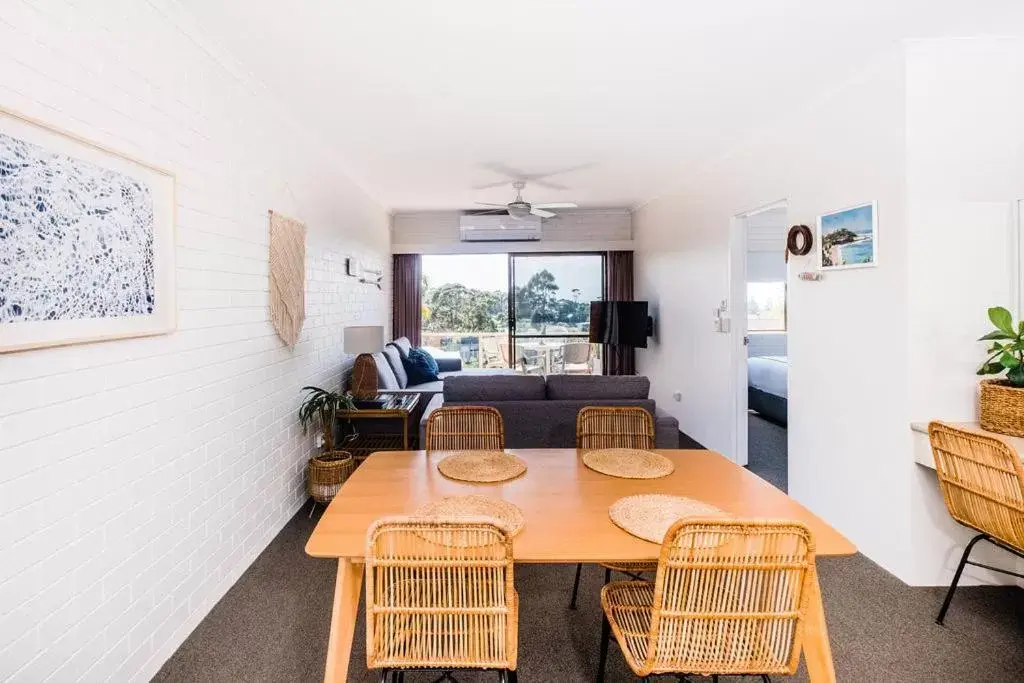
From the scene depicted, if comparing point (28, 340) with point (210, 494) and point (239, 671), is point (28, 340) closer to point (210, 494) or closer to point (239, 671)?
point (210, 494)

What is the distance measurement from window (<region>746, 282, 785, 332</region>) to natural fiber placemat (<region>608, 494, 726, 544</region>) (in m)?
6.43

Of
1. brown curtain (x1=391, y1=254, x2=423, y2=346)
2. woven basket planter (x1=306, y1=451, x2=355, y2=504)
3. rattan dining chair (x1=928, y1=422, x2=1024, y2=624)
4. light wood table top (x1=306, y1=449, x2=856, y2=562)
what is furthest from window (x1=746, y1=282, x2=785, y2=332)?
woven basket planter (x1=306, y1=451, x2=355, y2=504)

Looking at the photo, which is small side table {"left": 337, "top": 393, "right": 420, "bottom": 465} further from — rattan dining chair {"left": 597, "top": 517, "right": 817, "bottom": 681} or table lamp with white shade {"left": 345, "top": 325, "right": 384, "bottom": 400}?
rattan dining chair {"left": 597, "top": 517, "right": 817, "bottom": 681}

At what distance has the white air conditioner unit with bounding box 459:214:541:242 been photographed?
21.8 ft

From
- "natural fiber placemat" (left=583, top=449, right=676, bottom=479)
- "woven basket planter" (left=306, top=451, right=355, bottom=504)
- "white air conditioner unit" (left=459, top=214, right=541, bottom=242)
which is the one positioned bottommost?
"woven basket planter" (left=306, top=451, right=355, bottom=504)

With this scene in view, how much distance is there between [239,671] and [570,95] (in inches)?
127

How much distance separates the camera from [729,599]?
126cm

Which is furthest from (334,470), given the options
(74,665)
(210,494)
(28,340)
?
(28,340)

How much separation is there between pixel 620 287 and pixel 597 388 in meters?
3.66

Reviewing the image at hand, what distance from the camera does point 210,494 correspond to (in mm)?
2271

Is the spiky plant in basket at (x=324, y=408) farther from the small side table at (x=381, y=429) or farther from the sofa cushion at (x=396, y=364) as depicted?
the sofa cushion at (x=396, y=364)

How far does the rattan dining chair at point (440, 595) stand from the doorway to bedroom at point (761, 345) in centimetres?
280

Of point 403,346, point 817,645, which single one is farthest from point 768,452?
point 403,346

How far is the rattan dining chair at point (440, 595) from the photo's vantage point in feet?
4.00
